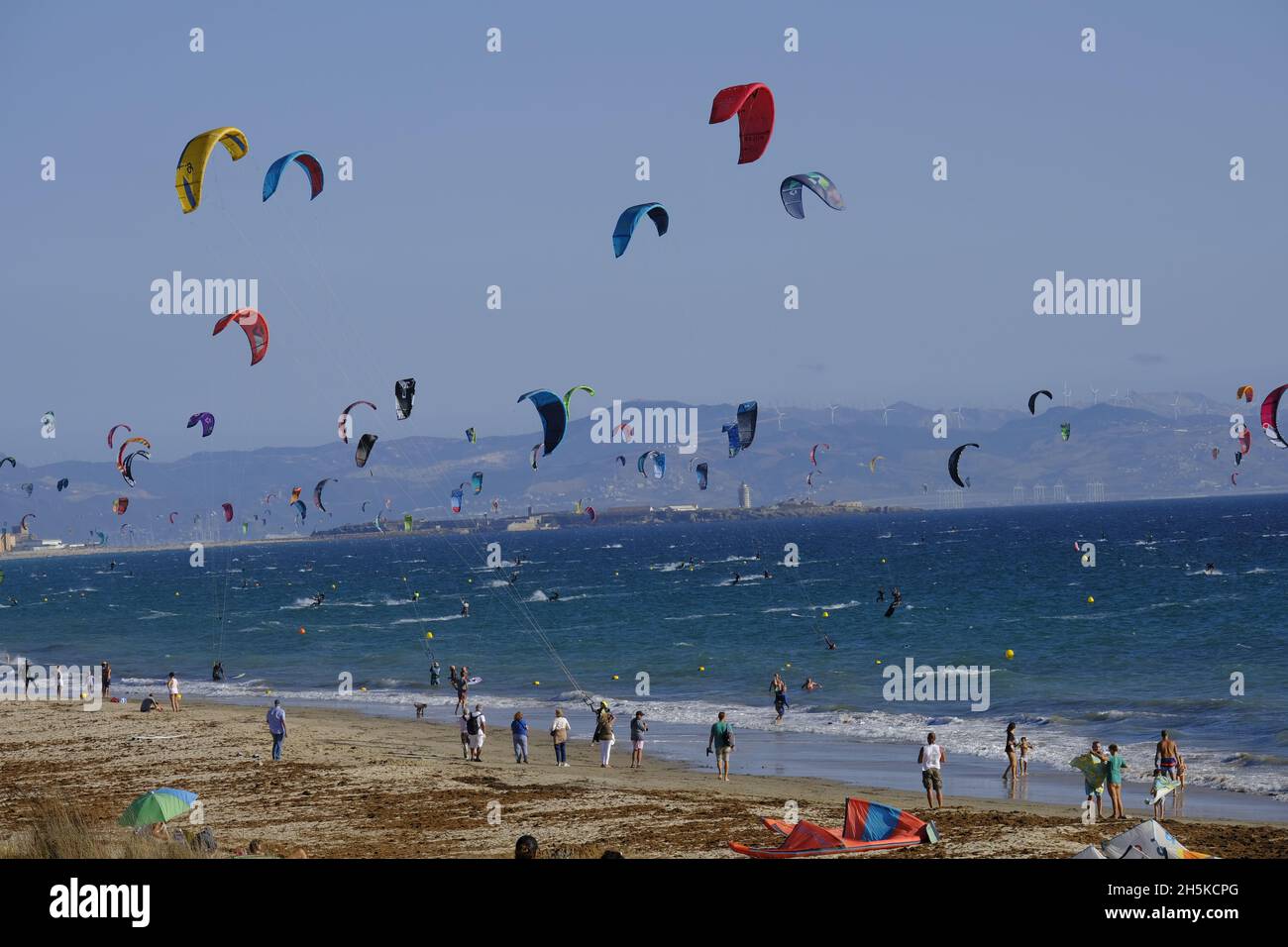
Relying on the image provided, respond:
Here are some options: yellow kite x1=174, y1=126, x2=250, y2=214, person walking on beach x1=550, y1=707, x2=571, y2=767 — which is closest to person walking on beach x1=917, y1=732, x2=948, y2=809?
person walking on beach x1=550, y1=707, x2=571, y2=767

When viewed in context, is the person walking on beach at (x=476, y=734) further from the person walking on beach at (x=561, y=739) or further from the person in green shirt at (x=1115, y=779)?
the person in green shirt at (x=1115, y=779)

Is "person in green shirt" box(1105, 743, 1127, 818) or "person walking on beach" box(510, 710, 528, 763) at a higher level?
"person in green shirt" box(1105, 743, 1127, 818)

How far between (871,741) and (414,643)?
29603 millimetres

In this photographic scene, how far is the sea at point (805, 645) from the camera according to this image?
2717cm

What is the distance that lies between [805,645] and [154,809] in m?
33.6

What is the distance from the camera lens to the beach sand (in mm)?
14992

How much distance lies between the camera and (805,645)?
4578 centimetres

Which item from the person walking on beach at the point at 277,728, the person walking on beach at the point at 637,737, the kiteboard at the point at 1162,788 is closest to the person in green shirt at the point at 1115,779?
the kiteboard at the point at 1162,788

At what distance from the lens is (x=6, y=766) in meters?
22.8

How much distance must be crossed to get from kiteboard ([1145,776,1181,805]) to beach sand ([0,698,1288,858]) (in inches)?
14.1

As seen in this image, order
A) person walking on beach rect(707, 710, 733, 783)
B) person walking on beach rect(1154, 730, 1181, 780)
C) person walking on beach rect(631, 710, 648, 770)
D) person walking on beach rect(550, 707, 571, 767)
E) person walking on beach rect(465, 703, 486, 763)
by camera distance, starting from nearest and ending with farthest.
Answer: person walking on beach rect(1154, 730, 1181, 780), person walking on beach rect(707, 710, 733, 783), person walking on beach rect(631, 710, 648, 770), person walking on beach rect(550, 707, 571, 767), person walking on beach rect(465, 703, 486, 763)

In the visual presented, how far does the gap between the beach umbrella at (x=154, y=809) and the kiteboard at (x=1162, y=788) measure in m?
11.3

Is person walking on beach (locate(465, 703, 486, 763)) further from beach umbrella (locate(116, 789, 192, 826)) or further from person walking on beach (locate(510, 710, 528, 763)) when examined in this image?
beach umbrella (locate(116, 789, 192, 826))
